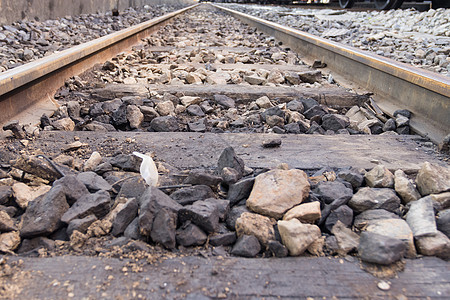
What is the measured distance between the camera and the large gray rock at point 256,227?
1161mm

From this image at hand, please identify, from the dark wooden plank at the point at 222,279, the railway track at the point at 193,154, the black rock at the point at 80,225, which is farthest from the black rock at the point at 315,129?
the black rock at the point at 80,225

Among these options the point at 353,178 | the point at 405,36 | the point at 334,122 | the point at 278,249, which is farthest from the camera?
the point at 405,36

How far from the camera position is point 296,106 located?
266cm

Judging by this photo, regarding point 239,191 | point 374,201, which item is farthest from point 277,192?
point 374,201

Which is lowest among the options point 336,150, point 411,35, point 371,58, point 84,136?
point 84,136

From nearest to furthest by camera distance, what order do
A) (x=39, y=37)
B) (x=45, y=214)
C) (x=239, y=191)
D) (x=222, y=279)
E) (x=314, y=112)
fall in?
(x=222, y=279), (x=45, y=214), (x=239, y=191), (x=314, y=112), (x=39, y=37)

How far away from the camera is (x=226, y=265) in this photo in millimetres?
1054

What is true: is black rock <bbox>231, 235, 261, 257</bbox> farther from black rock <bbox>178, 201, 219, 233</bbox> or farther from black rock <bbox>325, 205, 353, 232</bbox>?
black rock <bbox>325, 205, 353, 232</bbox>

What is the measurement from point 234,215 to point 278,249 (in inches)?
10.0

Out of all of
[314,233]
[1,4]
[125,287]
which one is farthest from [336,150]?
[1,4]

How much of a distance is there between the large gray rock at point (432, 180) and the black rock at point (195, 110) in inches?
60.5

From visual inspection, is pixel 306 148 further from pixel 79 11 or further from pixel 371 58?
pixel 79 11

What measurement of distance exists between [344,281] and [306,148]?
104cm

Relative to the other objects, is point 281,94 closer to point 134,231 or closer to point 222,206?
point 222,206
